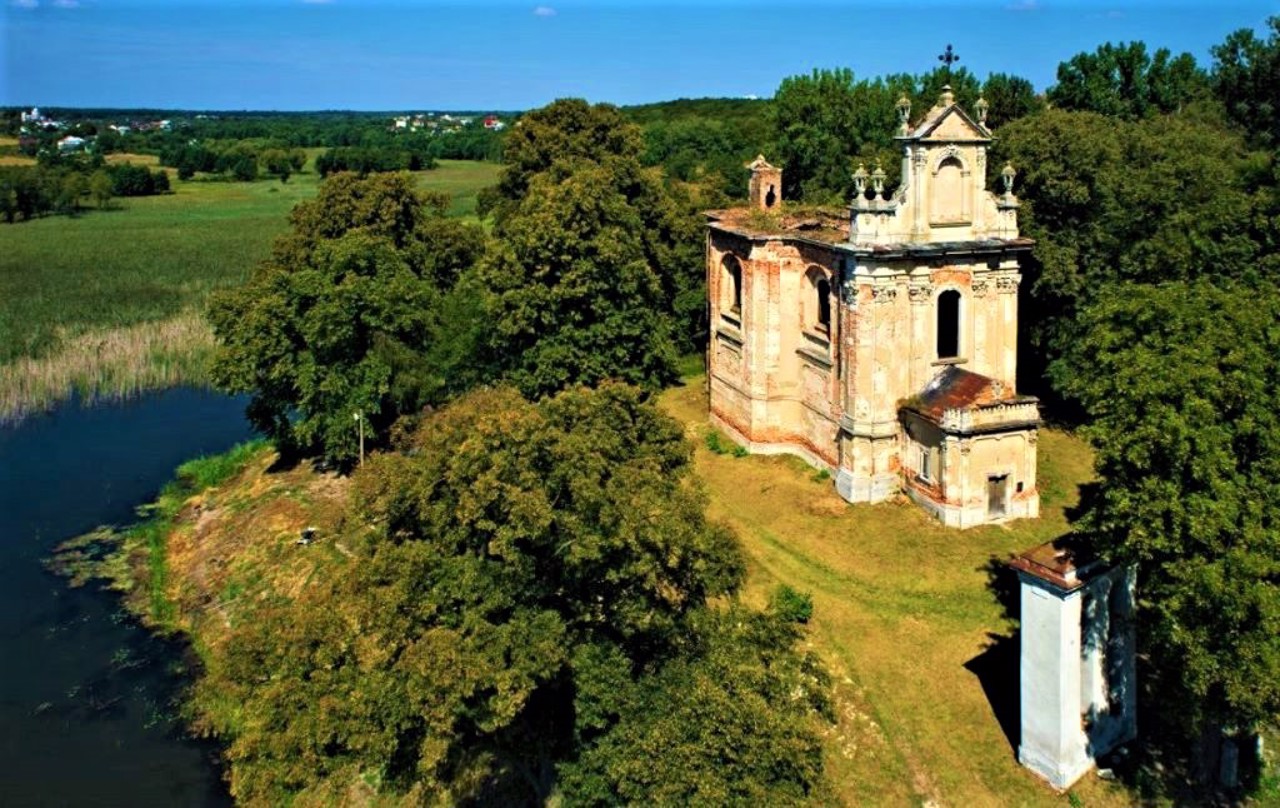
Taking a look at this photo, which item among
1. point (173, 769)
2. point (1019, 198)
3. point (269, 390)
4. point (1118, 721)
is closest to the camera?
point (1118, 721)

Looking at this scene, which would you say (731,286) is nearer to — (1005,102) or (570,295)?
(570,295)

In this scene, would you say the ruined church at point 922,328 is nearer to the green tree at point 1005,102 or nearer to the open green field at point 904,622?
the open green field at point 904,622

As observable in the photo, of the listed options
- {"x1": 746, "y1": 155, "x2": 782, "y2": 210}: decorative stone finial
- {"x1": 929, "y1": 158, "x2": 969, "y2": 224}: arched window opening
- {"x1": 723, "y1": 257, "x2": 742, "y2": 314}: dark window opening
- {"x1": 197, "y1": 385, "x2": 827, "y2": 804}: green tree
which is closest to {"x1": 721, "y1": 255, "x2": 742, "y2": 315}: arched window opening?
{"x1": 723, "y1": 257, "x2": 742, "y2": 314}: dark window opening

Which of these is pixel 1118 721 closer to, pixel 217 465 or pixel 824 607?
pixel 824 607

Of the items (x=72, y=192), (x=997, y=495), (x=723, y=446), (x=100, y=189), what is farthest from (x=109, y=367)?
(x=100, y=189)

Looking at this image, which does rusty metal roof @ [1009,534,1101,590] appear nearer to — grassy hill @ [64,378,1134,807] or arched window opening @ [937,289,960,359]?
grassy hill @ [64,378,1134,807]

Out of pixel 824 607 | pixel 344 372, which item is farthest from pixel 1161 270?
pixel 344 372

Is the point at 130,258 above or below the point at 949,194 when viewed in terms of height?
below
